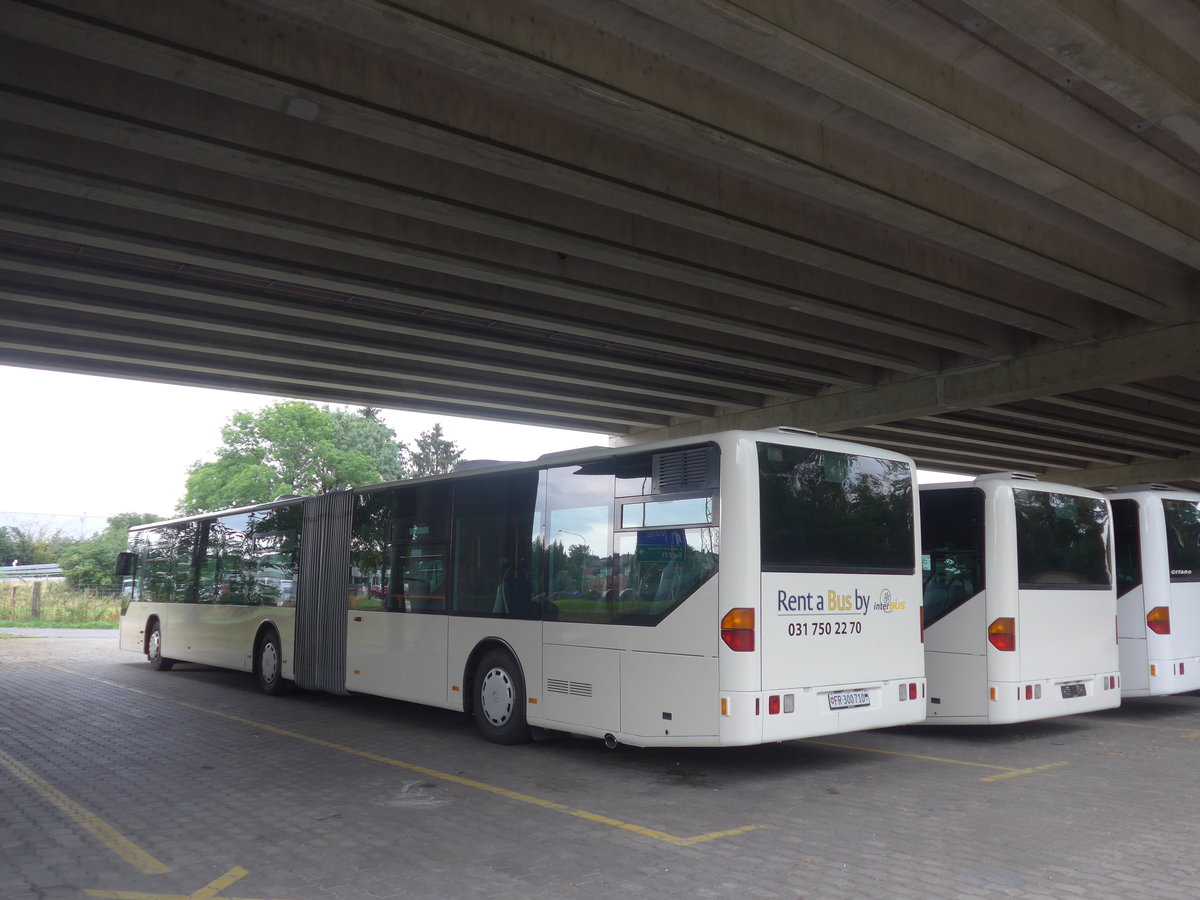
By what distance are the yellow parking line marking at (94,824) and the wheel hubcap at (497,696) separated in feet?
13.2

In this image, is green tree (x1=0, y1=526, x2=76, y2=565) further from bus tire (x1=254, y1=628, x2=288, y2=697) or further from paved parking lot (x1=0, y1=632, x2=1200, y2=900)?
paved parking lot (x1=0, y1=632, x2=1200, y2=900)

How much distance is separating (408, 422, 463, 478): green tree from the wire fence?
59.0 meters

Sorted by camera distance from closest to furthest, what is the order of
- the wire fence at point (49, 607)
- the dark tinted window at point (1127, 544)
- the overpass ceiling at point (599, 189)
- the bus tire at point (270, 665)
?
the overpass ceiling at point (599, 189), the dark tinted window at point (1127, 544), the bus tire at point (270, 665), the wire fence at point (49, 607)

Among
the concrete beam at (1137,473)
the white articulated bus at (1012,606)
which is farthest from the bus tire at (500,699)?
the concrete beam at (1137,473)

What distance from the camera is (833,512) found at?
9.12 metres

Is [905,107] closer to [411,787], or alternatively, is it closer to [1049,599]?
[1049,599]

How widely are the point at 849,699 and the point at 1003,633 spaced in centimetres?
247

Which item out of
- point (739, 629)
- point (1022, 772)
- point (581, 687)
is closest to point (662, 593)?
point (739, 629)

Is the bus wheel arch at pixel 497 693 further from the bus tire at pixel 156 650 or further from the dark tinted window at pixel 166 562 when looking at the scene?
the bus tire at pixel 156 650

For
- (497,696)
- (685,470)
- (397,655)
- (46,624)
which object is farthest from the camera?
(46,624)

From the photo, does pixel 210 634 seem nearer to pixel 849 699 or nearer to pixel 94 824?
pixel 94 824

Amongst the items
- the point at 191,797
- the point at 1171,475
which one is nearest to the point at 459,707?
the point at 191,797

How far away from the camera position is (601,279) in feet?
47.3

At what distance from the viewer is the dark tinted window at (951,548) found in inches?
420
